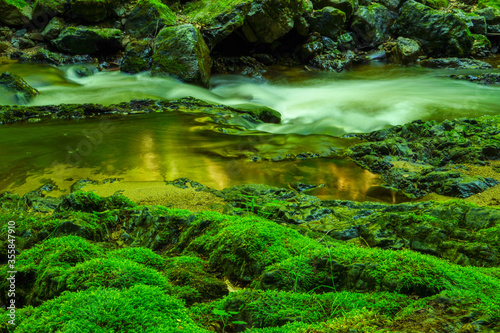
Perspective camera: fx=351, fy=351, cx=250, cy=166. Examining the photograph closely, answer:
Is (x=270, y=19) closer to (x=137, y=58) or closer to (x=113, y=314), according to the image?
(x=137, y=58)

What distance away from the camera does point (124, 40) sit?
57.2ft

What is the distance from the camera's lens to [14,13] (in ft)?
58.0

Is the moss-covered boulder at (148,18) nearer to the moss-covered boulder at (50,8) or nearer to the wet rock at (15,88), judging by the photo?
the moss-covered boulder at (50,8)

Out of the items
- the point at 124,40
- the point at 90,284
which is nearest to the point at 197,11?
the point at 124,40

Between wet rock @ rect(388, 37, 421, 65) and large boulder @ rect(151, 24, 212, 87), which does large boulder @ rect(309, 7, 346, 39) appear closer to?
wet rock @ rect(388, 37, 421, 65)

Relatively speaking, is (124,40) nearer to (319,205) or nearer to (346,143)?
(346,143)

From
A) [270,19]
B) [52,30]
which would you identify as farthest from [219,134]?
[52,30]

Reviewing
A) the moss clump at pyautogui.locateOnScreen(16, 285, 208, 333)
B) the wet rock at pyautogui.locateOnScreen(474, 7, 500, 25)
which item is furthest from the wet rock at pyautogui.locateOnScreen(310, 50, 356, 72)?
the moss clump at pyautogui.locateOnScreen(16, 285, 208, 333)

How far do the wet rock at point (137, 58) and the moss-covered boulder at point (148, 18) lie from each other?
159cm

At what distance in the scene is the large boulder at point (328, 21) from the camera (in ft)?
62.4

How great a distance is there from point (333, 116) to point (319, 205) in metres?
6.96

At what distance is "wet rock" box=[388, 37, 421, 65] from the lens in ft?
61.2

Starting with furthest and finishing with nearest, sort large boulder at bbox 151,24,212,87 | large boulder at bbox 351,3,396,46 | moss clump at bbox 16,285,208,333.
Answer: large boulder at bbox 351,3,396,46 < large boulder at bbox 151,24,212,87 < moss clump at bbox 16,285,208,333

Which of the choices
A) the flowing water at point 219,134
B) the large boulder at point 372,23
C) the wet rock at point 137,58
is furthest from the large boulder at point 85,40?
the large boulder at point 372,23
